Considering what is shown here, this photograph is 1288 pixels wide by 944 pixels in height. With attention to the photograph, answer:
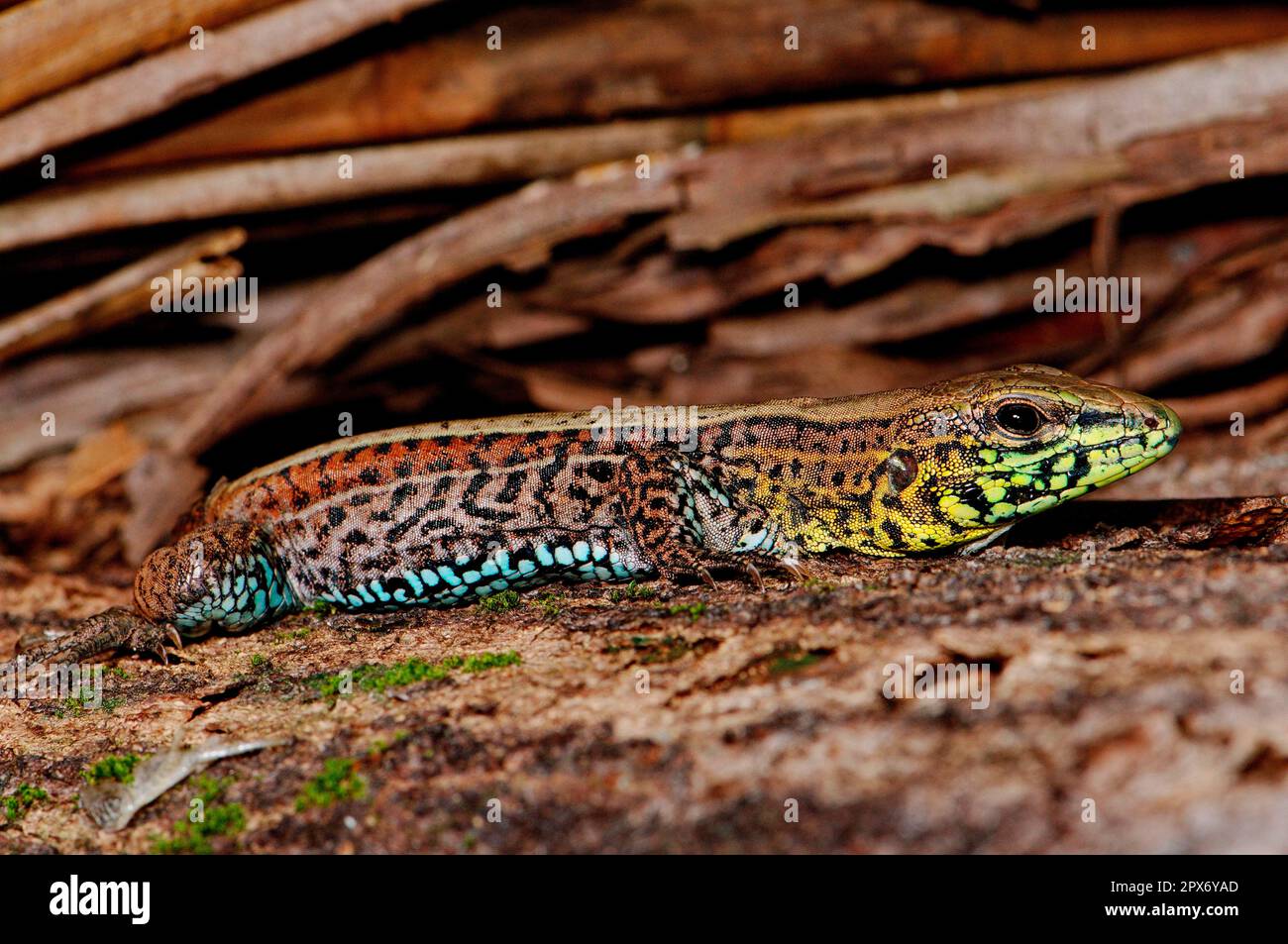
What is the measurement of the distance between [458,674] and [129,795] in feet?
4.45

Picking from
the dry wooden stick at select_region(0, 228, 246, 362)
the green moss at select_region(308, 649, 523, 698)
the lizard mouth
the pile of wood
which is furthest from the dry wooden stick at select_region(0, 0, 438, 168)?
the lizard mouth

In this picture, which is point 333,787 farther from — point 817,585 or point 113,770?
point 817,585

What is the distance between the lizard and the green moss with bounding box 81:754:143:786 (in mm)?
1330

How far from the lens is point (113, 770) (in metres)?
4.62

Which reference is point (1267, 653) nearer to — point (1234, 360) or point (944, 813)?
point (944, 813)

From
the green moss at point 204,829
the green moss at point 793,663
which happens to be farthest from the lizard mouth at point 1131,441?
the green moss at point 204,829

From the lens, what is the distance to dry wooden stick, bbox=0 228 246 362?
878cm

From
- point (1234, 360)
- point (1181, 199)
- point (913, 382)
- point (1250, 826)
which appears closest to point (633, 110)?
point (913, 382)

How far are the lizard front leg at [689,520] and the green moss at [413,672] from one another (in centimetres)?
103

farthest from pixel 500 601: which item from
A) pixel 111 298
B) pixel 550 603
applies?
pixel 111 298

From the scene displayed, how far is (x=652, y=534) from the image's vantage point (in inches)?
223

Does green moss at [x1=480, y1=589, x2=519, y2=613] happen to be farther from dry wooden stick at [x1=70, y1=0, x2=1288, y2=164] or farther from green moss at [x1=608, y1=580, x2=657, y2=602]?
dry wooden stick at [x1=70, y1=0, x2=1288, y2=164]

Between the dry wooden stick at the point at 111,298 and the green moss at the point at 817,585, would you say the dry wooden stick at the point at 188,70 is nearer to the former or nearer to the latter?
the dry wooden stick at the point at 111,298

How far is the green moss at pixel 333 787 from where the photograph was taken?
4164mm
